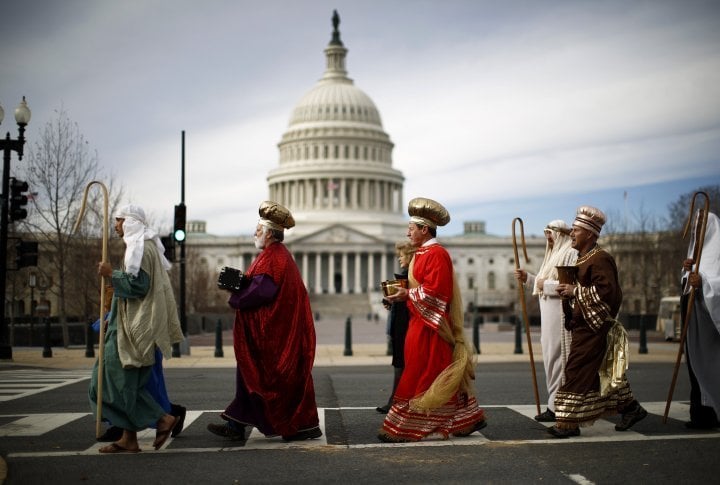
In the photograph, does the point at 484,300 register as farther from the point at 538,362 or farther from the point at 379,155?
the point at 538,362

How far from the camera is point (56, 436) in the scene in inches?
392

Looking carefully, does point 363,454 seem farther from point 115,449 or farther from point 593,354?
point 593,354

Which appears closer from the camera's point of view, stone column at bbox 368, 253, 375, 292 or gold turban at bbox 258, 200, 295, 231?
gold turban at bbox 258, 200, 295, 231

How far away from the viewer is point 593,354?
9.68 m

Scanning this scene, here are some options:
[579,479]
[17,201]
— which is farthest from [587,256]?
[17,201]

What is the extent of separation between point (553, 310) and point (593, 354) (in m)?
1.18

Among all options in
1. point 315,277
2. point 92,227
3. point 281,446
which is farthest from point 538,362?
point 315,277

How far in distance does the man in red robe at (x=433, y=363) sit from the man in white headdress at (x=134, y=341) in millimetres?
2378

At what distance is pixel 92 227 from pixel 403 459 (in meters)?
33.4

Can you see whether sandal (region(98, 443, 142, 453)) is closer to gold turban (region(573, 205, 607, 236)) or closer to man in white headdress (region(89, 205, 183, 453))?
man in white headdress (region(89, 205, 183, 453))

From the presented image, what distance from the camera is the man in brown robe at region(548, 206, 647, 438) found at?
9570 mm

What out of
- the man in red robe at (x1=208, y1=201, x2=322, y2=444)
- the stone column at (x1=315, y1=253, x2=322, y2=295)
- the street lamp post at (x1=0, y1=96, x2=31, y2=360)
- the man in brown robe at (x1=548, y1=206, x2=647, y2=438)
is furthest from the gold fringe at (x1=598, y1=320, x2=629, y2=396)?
Result: the stone column at (x1=315, y1=253, x2=322, y2=295)

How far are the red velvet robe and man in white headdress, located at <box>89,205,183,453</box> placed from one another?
73 centimetres

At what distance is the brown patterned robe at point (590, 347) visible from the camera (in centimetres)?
956
